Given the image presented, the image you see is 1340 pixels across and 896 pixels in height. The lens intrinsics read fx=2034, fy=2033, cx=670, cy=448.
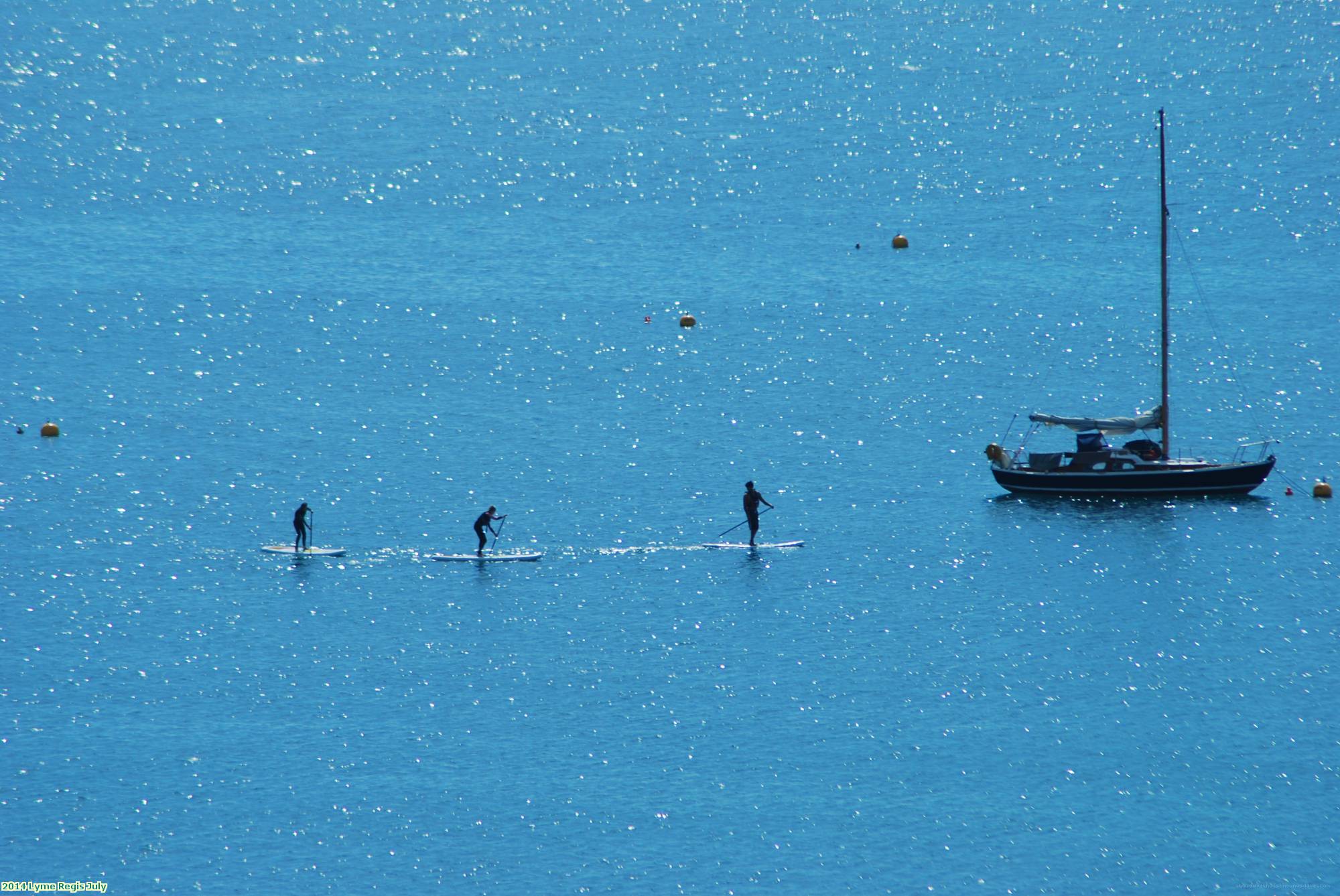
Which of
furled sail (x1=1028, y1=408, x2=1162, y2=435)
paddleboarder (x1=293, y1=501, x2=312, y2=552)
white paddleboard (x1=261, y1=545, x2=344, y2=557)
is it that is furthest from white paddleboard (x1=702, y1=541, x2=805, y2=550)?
furled sail (x1=1028, y1=408, x2=1162, y2=435)

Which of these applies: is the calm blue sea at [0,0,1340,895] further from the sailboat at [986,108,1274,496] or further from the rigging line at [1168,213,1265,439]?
the sailboat at [986,108,1274,496]

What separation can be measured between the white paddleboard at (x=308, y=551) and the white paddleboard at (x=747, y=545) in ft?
34.7

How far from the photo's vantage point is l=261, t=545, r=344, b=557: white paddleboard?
5797 centimetres

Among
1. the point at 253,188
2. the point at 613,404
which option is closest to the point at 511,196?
the point at 253,188

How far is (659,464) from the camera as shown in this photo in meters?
70.1

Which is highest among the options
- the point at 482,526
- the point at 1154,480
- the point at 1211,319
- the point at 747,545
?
the point at 1211,319

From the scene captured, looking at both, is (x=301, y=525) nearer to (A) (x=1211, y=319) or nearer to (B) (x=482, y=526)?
(B) (x=482, y=526)

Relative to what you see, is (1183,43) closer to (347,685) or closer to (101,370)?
(101,370)

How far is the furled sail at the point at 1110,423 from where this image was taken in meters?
66.9

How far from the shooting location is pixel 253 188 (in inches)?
4862

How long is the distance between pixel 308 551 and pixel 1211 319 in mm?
51603

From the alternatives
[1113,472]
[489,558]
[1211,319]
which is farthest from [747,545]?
[1211,319]

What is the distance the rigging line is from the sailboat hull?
986cm

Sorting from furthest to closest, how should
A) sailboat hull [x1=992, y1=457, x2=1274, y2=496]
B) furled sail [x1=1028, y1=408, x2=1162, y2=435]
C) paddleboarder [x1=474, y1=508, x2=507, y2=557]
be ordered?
1. furled sail [x1=1028, y1=408, x2=1162, y2=435]
2. sailboat hull [x1=992, y1=457, x2=1274, y2=496]
3. paddleboarder [x1=474, y1=508, x2=507, y2=557]
